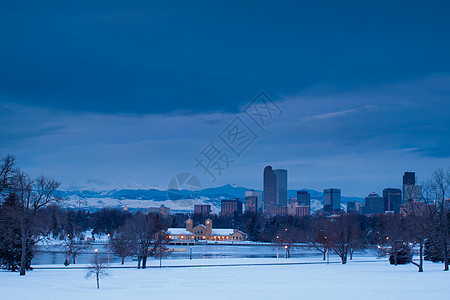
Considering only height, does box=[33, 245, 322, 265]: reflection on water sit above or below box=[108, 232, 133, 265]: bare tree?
below

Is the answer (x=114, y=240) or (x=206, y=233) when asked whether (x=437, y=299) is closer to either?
(x=114, y=240)

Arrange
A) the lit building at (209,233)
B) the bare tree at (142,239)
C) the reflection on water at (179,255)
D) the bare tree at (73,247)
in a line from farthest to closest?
1. the lit building at (209,233)
2. the reflection on water at (179,255)
3. the bare tree at (73,247)
4. the bare tree at (142,239)

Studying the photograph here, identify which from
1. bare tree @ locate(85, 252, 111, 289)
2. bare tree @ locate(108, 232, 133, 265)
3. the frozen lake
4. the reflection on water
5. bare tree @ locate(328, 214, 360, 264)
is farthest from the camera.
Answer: the frozen lake

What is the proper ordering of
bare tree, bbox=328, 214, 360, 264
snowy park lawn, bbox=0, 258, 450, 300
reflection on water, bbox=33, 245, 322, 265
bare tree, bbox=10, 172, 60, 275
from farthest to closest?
reflection on water, bbox=33, 245, 322, 265, bare tree, bbox=328, 214, 360, 264, bare tree, bbox=10, 172, 60, 275, snowy park lawn, bbox=0, 258, 450, 300

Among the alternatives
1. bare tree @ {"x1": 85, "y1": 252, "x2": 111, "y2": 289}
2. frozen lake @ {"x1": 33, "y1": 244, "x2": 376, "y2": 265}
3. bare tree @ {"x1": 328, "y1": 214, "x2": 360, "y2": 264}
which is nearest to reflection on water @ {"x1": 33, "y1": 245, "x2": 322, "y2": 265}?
frozen lake @ {"x1": 33, "y1": 244, "x2": 376, "y2": 265}

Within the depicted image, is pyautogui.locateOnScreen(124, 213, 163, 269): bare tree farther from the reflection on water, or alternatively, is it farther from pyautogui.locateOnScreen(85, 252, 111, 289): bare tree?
pyautogui.locateOnScreen(85, 252, 111, 289): bare tree

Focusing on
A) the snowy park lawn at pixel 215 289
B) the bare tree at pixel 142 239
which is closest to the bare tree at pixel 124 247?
the bare tree at pixel 142 239

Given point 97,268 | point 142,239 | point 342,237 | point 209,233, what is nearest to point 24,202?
point 97,268

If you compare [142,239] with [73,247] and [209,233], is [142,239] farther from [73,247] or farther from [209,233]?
[209,233]

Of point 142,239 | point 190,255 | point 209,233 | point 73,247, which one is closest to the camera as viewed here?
point 142,239

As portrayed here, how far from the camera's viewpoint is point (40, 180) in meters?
46.9

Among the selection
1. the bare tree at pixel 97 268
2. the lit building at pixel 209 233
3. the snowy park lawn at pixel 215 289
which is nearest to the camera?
the snowy park lawn at pixel 215 289

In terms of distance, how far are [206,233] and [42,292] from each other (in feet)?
487

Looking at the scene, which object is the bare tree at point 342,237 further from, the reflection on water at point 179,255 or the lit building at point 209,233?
the lit building at point 209,233
